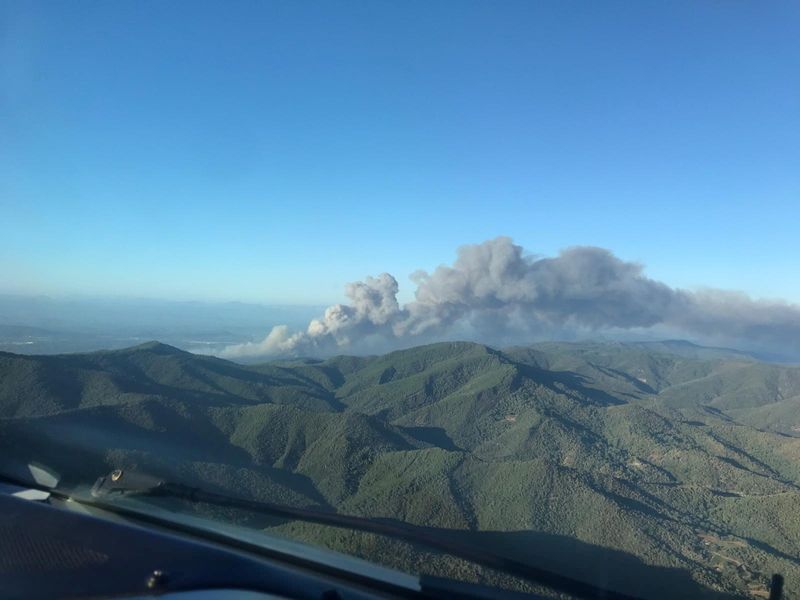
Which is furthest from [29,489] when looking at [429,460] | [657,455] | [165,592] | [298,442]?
[657,455]

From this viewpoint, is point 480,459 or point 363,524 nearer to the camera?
point 363,524

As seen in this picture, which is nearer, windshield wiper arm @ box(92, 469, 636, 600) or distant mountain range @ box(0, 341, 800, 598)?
windshield wiper arm @ box(92, 469, 636, 600)

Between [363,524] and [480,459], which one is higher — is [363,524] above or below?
above

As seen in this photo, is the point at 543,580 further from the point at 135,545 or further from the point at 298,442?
the point at 298,442

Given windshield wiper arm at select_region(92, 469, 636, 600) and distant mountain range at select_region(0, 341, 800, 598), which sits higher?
windshield wiper arm at select_region(92, 469, 636, 600)
